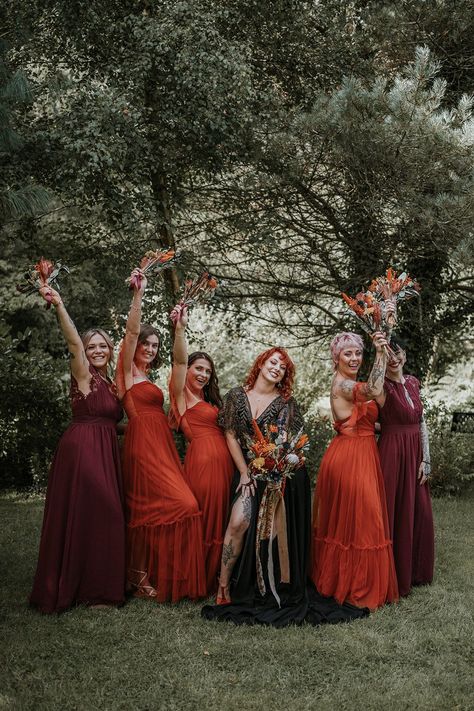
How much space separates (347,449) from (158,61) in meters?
4.62

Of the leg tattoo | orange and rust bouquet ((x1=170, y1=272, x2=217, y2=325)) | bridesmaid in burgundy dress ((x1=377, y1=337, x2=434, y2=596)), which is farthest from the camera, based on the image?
bridesmaid in burgundy dress ((x1=377, y1=337, x2=434, y2=596))

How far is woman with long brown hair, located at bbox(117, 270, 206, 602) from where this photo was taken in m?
5.27

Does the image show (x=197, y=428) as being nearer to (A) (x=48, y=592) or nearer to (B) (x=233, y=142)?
(A) (x=48, y=592)

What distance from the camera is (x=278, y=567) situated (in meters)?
5.26

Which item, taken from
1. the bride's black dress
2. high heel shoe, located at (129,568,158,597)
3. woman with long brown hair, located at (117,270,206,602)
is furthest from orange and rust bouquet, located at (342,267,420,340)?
high heel shoe, located at (129,568,158,597)

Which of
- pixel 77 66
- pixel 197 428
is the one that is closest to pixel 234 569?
pixel 197 428

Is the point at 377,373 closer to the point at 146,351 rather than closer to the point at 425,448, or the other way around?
the point at 425,448

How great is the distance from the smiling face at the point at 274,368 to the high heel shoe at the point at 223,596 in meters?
1.48

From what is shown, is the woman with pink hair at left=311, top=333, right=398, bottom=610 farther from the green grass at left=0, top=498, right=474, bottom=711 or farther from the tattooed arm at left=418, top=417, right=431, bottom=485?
the tattooed arm at left=418, top=417, right=431, bottom=485

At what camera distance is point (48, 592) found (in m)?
5.07

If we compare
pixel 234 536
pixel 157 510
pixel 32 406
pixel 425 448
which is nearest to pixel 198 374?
pixel 157 510

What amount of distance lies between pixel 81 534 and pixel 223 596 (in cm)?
107

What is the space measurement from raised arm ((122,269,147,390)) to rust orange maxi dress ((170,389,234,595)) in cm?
38

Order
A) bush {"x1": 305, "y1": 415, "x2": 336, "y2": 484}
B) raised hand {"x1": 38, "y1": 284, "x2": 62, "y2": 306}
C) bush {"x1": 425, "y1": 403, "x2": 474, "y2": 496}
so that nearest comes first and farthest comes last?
raised hand {"x1": 38, "y1": 284, "x2": 62, "y2": 306} < bush {"x1": 425, "y1": 403, "x2": 474, "y2": 496} < bush {"x1": 305, "y1": 415, "x2": 336, "y2": 484}
